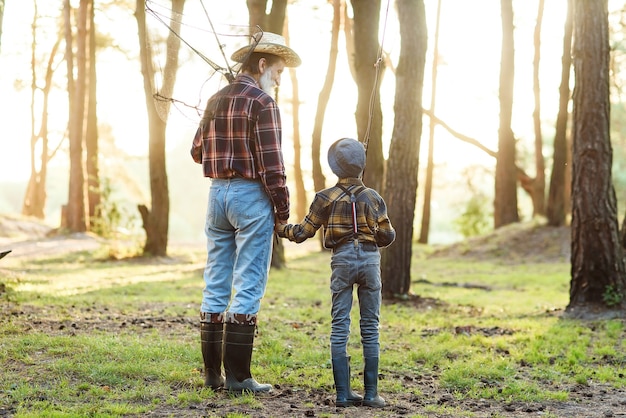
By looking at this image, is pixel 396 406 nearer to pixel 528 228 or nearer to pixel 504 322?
pixel 504 322

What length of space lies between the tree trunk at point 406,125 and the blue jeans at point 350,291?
5606mm

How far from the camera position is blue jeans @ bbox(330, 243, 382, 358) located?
16.9 feet

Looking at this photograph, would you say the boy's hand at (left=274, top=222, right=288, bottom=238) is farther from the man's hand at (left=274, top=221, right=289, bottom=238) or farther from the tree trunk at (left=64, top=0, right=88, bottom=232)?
the tree trunk at (left=64, top=0, right=88, bottom=232)

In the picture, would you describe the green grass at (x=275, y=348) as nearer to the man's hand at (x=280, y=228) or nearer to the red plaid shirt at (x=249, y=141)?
the man's hand at (x=280, y=228)

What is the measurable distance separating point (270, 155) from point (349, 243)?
79cm

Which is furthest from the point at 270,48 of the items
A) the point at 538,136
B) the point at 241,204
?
the point at 538,136

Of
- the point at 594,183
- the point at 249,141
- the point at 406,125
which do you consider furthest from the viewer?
the point at 406,125

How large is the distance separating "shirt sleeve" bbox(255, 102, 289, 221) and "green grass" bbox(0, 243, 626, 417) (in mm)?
1431

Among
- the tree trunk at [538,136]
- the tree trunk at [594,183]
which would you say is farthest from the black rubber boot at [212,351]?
the tree trunk at [538,136]

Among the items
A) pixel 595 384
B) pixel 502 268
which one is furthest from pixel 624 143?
pixel 595 384

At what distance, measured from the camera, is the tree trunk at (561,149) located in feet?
66.6

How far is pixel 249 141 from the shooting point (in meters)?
5.29

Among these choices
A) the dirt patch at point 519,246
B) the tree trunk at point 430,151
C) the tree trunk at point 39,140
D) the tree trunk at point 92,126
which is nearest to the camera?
the dirt patch at point 519,246

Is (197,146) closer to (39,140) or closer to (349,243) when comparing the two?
(349,243)
